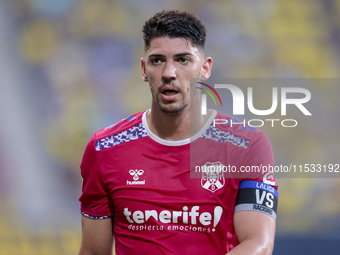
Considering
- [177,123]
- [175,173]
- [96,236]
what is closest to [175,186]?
[175,173]

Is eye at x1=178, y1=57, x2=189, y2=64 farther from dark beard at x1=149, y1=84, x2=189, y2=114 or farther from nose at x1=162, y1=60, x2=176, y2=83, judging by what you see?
dark beard at x1=149, y1=84, x2=189, y2=114

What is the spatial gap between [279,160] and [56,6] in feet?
8.11

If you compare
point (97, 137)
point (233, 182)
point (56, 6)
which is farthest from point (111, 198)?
point (56, 6)

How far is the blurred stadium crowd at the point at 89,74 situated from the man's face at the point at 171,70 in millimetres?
1869

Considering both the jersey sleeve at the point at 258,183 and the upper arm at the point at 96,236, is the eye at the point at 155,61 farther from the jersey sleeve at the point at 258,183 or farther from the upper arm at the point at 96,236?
the upper arm at the point at 96,236

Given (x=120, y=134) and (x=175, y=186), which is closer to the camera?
(x=175, y=186)

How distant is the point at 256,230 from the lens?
5.60 ft

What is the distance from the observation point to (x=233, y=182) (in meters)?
1.87

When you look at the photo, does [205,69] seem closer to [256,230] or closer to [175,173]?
[175,173]

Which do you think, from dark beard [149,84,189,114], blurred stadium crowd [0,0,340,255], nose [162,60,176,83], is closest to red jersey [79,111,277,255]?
dark beard [149,84,189,114]

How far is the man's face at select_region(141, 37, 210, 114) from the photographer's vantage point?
185cm

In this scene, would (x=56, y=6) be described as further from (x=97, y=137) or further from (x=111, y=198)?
(x=111, y=198)

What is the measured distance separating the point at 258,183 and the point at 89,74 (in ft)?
7.87

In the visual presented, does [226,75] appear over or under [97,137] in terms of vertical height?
over
